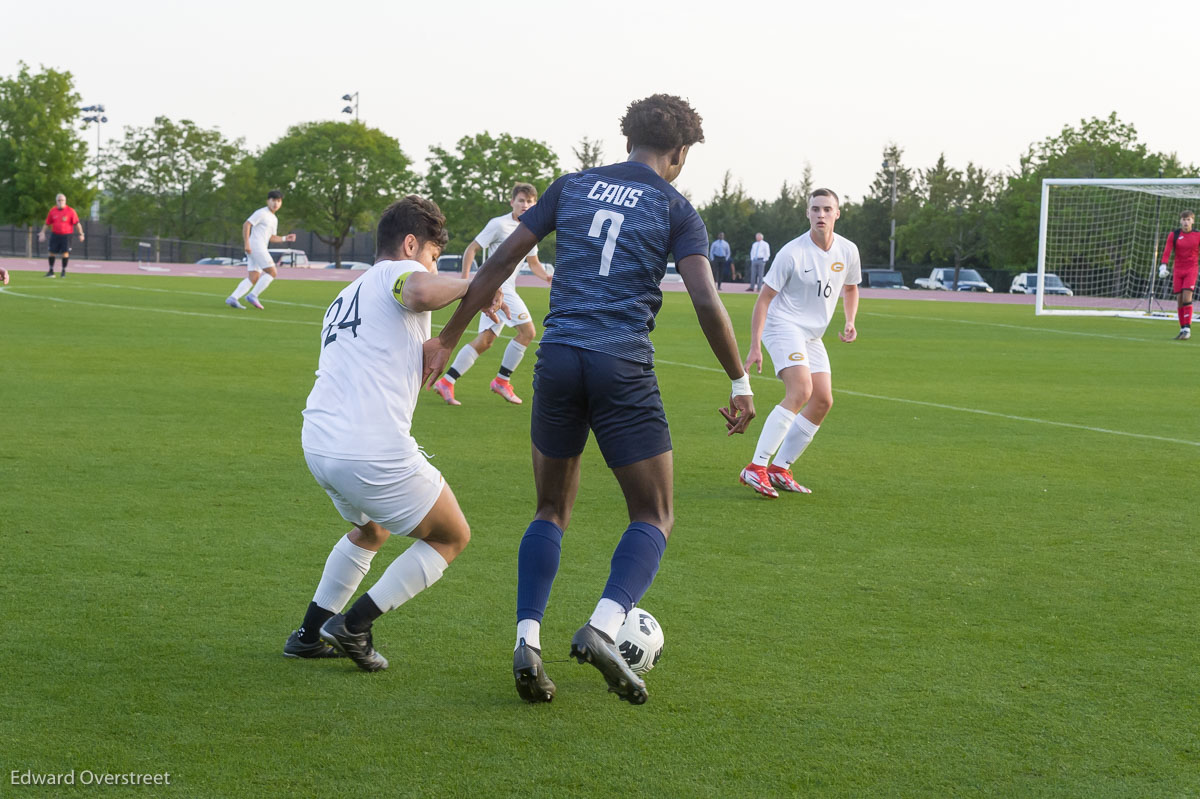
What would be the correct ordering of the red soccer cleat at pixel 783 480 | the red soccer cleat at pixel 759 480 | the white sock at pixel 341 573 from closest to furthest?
the white sock at pixel 341 573, the red soccer cleat at pixel 759 480, the red soccer cleat at pixel 783 480

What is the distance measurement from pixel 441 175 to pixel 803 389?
78.2 meters

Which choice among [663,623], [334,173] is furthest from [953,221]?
[663,623]

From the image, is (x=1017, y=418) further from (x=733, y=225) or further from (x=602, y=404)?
(x=733, y=225)

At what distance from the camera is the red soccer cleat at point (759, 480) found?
8133 mm

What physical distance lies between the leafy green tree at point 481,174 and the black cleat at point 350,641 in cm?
7933

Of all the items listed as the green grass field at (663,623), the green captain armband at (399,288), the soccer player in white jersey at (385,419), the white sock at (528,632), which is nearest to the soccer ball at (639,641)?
the green grass field at (663,623)

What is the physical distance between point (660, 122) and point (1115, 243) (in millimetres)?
36023

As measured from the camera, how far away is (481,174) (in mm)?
83250

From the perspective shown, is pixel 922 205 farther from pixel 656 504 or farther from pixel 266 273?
pixel 656 504

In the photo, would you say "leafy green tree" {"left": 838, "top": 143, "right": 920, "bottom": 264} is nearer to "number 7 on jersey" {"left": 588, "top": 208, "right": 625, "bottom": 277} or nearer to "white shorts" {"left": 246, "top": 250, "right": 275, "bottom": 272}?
"white shorts" {"left": 246, "top": 250, "right": 275, "bottom": 272}

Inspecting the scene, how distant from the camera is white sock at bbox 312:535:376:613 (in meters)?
4.65

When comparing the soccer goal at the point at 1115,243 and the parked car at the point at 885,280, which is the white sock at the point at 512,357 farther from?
the parked car at the point at 885,280

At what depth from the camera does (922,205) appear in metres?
72.6

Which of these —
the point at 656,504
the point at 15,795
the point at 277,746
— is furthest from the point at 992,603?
the point at 15,795
